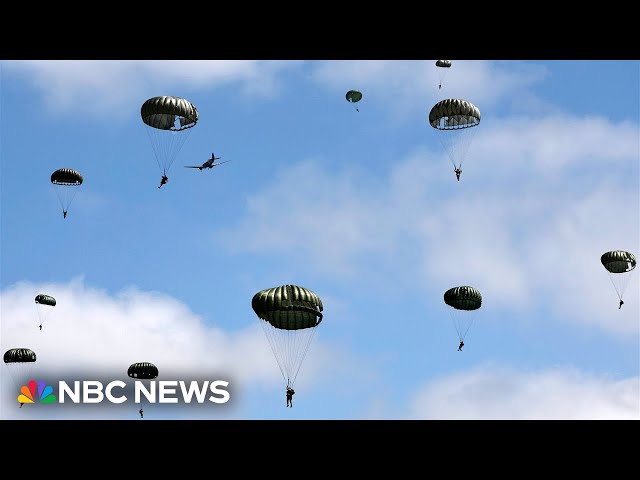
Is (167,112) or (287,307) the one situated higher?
(167,112)

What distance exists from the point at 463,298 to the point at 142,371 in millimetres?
28978

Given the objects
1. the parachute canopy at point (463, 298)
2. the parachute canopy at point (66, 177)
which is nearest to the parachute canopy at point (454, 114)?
the parachute canopy at point (463, 298)

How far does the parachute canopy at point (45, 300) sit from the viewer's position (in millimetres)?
83956

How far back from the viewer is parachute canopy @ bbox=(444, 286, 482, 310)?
6341 cm

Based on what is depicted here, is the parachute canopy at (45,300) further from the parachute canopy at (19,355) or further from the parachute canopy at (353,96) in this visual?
the parachute canopy at (353,96)

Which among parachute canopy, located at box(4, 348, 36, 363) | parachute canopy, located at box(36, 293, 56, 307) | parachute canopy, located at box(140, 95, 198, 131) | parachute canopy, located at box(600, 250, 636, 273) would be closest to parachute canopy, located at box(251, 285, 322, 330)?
parachute canopy, located at box(140, 95, 198, 131)

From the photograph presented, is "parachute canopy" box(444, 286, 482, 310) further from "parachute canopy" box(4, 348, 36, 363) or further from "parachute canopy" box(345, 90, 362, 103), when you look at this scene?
"parachute canopy" box(4, 348, 36, 363)

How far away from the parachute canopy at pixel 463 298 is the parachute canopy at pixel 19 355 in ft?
128

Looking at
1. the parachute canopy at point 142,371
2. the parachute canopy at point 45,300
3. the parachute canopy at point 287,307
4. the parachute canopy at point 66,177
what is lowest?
the parachute canopy at point 287,307

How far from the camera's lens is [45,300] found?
8450 centimetres

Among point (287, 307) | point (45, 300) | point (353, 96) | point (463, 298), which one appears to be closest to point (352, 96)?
point (353, 96)

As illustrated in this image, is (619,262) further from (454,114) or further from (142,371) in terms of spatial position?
(142,371)
